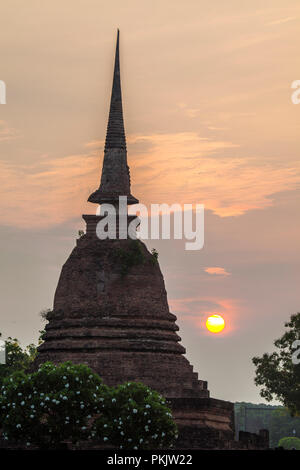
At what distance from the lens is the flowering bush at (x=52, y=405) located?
54781mm

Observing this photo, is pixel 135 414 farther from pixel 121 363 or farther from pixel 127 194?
pixel 127 194

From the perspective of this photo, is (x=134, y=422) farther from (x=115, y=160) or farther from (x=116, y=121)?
(x=116, y=121)

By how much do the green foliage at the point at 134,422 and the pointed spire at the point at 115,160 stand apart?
57.7 ft

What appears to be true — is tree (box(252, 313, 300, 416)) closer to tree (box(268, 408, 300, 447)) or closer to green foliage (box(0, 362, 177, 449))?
green foliage (box(0, 362, 177, 449))

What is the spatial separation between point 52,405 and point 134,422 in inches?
159

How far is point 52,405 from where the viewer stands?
54719mm

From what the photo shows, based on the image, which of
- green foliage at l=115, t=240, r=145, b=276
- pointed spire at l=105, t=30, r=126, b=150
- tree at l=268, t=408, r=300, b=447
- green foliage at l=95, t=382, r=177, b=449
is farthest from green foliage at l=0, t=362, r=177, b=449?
tree at l=268, t=408, r=300, b=447

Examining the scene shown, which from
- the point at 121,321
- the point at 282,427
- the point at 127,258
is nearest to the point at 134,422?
the point at 121,321

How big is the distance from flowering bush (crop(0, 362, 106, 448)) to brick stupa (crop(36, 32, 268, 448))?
8.48 m
